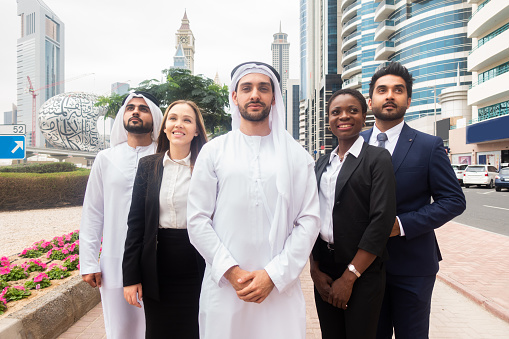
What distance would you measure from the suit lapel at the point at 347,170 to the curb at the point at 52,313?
277 centimetres

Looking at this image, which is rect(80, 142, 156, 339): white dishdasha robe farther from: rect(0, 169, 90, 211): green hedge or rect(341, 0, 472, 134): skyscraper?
rect(341, 0, 472, 134): skyscraper

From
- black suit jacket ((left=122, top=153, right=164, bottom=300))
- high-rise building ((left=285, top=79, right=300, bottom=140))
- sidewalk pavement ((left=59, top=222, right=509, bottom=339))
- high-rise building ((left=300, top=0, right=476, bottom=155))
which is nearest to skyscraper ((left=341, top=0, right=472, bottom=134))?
high-rise building ((left=300, top=0, right=476, bottom=155))

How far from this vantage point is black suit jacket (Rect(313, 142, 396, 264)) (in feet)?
6.31

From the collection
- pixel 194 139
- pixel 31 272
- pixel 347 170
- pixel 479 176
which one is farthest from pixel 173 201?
pixel 479 176

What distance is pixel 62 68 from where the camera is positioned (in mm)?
174625

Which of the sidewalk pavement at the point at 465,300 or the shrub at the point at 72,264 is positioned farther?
the shrub at the point at 72,264

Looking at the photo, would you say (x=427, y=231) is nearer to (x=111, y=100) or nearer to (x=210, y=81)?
(x=210, y=81)

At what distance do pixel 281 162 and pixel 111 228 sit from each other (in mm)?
1525

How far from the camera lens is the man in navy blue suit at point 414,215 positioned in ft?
6.93

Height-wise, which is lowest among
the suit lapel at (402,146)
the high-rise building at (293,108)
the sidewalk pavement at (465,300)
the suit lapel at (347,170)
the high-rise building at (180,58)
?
the sidewalk pavement at (465,300)

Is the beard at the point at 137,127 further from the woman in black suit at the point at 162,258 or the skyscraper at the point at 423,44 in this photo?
the skyscraper at the point at 423,44

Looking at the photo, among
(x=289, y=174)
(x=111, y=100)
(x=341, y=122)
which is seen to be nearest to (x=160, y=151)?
(x=289, y=174)

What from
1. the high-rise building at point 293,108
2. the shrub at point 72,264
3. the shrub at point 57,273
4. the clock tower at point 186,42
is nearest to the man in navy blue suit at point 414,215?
the shrub at point 57,273

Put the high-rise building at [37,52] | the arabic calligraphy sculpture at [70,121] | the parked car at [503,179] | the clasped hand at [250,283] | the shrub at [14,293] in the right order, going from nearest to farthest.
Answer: the clasped hand at [250,283] < the shrub at [14,293] < the parked car at [503,179] < the arabic calligraphy sculpture at [70,121] < the high-rise building at [37,52]
